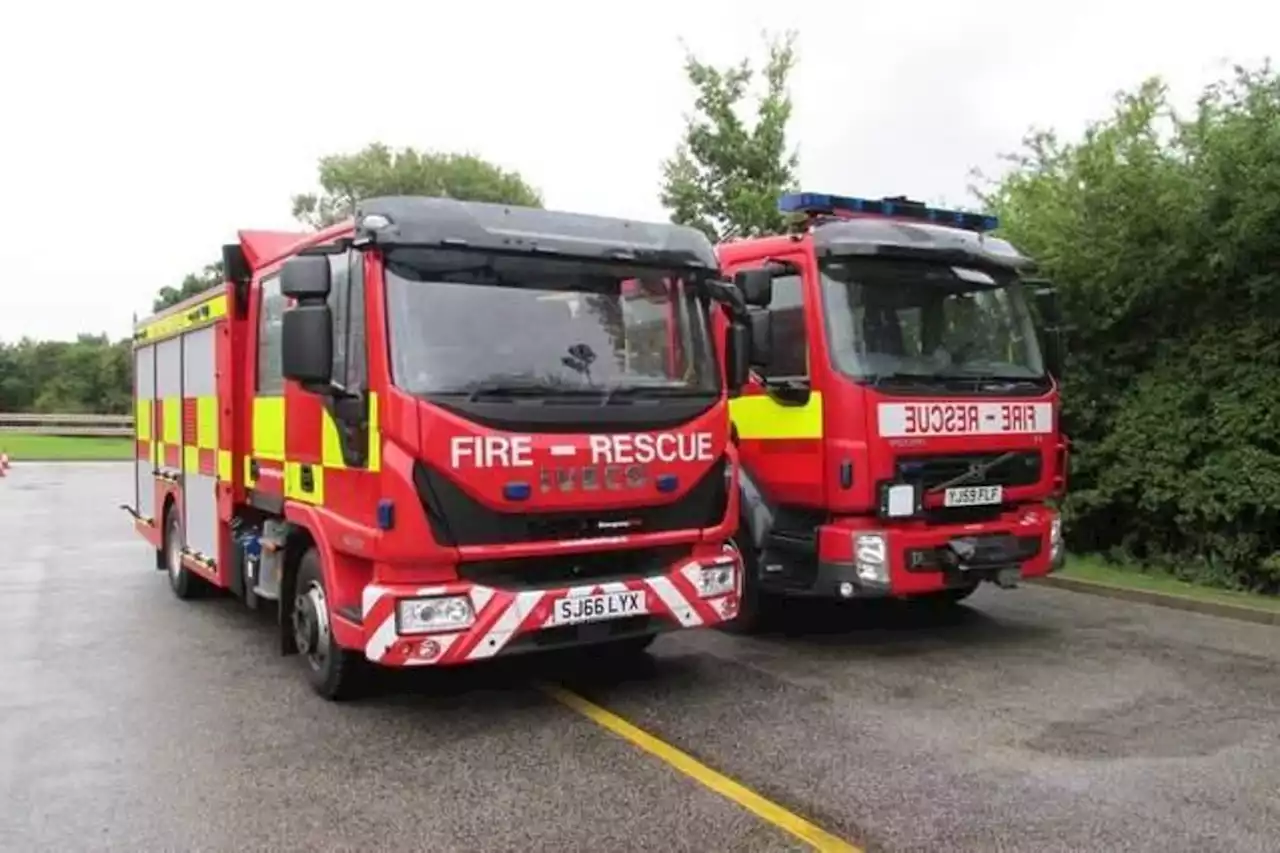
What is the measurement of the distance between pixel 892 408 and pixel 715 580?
170 cm

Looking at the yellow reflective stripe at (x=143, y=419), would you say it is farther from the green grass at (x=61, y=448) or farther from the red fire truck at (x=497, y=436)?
the green grass at (x=61, y=448)

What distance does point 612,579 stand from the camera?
590 cm

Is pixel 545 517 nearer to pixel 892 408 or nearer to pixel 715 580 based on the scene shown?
pixel 715 580

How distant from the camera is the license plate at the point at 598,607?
5660 mm

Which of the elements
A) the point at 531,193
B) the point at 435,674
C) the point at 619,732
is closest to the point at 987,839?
the point at 619,732

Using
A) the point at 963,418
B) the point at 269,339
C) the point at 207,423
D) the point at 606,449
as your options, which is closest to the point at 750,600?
the point at 963,418

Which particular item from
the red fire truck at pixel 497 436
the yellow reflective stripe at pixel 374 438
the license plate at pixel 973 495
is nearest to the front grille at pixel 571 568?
the red fire truck at pixel 497 436

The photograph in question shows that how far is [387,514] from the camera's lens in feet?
17.7

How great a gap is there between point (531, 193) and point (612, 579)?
44.8m

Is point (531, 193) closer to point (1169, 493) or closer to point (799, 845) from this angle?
point (1169, 493)

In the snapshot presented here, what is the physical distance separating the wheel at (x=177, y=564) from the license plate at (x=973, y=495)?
19.5 feet

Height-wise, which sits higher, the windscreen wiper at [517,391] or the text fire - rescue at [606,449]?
the windscreen wiper at [517,391]

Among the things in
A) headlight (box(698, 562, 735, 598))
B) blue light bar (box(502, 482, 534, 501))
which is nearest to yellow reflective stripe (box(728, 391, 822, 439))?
headlight (box(698, 562, 735, 598))

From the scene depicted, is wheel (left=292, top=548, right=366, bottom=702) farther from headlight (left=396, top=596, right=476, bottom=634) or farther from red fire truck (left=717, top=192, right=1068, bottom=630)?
red fire truck (left=717, top=192, right=1068, bottom=630)
